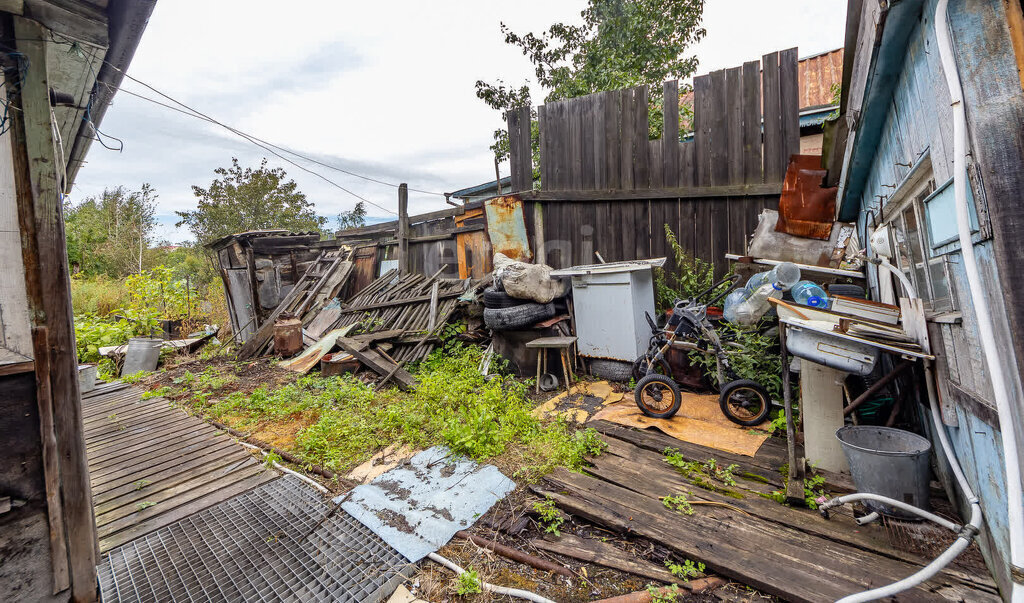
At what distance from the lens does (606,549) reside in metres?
2.31

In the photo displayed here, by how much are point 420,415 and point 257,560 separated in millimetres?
1991

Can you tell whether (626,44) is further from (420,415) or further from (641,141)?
(420,415)

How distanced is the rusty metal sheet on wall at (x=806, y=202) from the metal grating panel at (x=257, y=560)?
16.9 feet

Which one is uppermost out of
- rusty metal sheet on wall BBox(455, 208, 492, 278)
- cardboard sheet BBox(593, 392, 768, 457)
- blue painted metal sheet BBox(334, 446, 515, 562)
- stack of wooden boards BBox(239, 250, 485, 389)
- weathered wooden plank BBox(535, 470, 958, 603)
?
rusty metal sheet on wall BBox(455, 208, 492, 278)

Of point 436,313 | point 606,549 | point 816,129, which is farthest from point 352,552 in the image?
point 816,129

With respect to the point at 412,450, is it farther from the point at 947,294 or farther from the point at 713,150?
the point at 713,150

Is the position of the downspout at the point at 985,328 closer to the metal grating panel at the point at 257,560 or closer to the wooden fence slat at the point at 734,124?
the metal grating panel at the point at 257,560

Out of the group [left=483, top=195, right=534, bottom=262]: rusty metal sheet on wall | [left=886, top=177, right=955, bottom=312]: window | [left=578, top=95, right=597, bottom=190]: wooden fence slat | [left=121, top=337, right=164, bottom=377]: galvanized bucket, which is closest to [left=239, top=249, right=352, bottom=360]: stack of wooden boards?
[left=121, top=337, right=164, bottom=377]: galvanized bucket

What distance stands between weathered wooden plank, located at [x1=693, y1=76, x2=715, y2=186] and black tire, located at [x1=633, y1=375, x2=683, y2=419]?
2.80 m

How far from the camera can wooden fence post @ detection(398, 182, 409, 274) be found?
825 cm

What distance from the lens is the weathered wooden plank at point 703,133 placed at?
5.05 m

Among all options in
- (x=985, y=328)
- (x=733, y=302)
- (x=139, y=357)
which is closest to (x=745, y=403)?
(x=733, y=302)

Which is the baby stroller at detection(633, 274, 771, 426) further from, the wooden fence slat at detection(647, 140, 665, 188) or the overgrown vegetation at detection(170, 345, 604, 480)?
the wooden fence slat at detection(647, 140, 665, 188)

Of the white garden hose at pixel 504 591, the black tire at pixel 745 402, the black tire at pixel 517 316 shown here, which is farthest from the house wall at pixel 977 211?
the black tire at pixel 517 316
